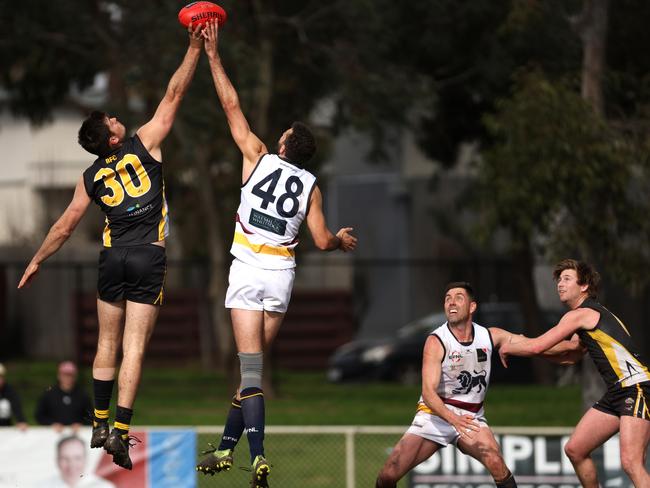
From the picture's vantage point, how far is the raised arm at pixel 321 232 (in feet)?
33.1

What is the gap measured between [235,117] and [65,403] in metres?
7.86

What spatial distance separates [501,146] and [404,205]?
2127 centimetres

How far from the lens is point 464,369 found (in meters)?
11.6

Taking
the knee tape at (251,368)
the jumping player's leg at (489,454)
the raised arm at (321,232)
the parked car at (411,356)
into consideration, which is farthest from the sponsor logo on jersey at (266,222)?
the parked car at (411,356)

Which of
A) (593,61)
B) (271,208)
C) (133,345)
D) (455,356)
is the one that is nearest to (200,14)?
(271,208)

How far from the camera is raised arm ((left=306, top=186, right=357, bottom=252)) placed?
33.1 ft

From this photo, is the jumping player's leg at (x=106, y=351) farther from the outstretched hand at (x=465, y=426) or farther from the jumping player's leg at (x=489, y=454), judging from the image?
the jumping player's leg at (x=489, y=454)

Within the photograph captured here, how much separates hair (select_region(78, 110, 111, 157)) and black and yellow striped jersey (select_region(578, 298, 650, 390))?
4004 mm

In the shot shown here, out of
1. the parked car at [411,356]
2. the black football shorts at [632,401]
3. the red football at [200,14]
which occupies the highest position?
the parked car at [411,356]

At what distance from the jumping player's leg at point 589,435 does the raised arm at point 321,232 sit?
2.63m

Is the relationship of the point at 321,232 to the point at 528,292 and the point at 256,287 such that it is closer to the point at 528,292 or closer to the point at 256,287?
the point at 256,287

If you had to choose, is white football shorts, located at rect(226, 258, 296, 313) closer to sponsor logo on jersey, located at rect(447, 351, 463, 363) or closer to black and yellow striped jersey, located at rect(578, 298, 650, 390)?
sponsor logo on jersey, located at rect(447, 351, 463, 363)

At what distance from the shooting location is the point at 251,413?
10.2 metres

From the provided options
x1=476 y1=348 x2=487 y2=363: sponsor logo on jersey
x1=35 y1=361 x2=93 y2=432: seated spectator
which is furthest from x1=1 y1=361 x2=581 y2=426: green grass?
x1=476 y1=348 x2=487 y2=363: sponsor logo on jersey
